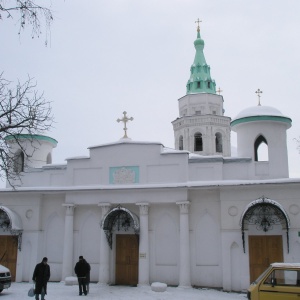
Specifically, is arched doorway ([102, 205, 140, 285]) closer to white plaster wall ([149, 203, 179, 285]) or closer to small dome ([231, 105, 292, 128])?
white plaster wall ([149, 203, 179, 285])

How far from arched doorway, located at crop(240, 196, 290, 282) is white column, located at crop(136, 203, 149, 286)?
410cm

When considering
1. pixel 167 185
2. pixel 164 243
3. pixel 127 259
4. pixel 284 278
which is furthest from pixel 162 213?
pixel 284 278

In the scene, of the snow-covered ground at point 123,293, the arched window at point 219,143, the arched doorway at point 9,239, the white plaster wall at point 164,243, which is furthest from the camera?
the arched window at point 219,143

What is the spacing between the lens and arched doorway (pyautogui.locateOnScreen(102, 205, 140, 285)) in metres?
19.2

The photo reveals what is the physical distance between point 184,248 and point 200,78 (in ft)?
86.7

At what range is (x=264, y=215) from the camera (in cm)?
1777

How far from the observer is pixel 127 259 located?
1952 centimetres

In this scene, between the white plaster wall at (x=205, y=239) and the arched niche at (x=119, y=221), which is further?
the arched niche at (x=119, y=221)

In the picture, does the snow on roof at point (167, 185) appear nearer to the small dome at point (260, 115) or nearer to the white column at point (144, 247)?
the white column at point (144, 247)

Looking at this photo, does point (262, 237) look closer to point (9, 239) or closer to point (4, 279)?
point (4, 279)

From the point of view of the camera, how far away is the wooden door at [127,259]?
19.3 meters

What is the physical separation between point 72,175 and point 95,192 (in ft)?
4.94

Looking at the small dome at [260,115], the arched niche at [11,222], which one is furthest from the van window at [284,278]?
the arched niche at [11,222]

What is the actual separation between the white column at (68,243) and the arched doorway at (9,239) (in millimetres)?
2270
